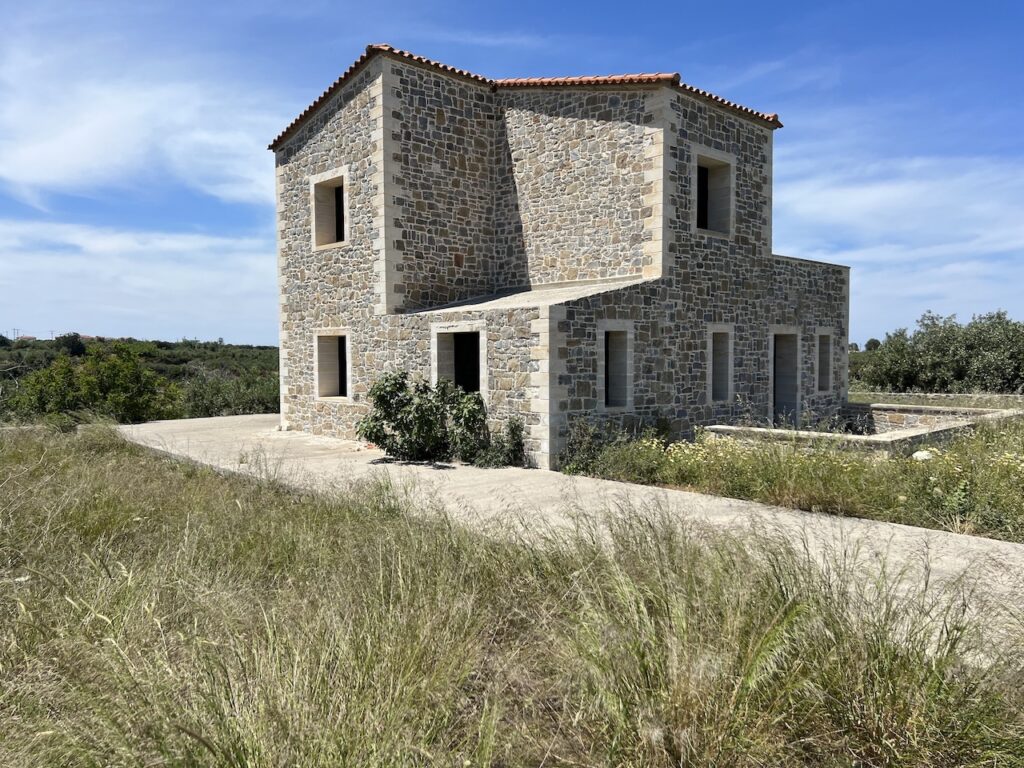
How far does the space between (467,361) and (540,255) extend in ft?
7.92

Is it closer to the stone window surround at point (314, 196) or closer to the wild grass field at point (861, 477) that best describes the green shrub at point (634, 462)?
the wild grass field at point (861, 477)

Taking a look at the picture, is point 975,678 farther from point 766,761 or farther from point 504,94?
point 504,94

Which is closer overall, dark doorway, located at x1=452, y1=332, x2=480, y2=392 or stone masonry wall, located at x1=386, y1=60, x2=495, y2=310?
stone masonry wall, located at x1=386, y1=60, x2=495, y2=310

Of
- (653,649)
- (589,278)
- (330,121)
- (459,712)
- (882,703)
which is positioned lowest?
(459,712)

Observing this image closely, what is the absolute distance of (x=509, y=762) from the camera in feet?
7.97

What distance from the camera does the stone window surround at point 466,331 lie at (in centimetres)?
1025

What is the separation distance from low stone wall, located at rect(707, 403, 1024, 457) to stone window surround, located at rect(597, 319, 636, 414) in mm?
1320

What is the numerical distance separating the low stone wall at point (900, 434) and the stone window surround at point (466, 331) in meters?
3.48

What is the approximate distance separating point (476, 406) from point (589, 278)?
3.37 metres

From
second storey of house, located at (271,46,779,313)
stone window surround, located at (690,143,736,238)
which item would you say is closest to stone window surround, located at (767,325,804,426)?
second storey of house, located at (271,46,779,313)

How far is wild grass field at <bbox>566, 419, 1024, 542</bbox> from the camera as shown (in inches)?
239

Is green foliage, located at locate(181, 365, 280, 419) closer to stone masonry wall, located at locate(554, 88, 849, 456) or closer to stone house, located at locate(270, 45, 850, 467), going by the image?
stone house, located at locate(270, 45, 850, 467)

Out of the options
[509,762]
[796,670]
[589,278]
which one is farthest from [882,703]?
[589,278]

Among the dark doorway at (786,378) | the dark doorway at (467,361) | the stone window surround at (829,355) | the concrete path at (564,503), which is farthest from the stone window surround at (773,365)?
the concrete path at (564,503)
